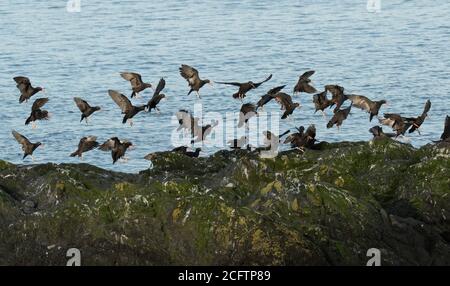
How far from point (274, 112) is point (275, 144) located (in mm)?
23052

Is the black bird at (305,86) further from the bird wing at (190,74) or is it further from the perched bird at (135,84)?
the perched bird at (135,84)

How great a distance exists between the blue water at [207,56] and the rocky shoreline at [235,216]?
17.0m

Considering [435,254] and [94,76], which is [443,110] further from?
[435,254]

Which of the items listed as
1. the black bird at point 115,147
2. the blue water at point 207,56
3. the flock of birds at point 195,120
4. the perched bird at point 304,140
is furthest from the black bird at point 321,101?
the blue water at point 207,56

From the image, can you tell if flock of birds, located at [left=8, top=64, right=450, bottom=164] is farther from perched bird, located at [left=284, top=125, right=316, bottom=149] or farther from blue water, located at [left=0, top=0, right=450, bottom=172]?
blue water, located at [left=0, top=0, right=450, bottom=172]

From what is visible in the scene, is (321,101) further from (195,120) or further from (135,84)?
(135,84)

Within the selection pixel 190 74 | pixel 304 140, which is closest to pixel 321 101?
pixel 190 74

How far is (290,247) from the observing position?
1858 cm

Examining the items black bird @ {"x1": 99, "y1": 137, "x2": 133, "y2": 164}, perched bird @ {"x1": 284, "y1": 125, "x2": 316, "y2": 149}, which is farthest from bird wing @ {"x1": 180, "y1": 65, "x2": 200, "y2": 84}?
perched bird @ {"x1": 284, "y1": 125, "x2": 316, "y2": 149}

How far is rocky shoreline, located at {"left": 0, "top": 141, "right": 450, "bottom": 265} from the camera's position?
1867 cm

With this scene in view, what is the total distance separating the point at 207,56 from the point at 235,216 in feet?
125

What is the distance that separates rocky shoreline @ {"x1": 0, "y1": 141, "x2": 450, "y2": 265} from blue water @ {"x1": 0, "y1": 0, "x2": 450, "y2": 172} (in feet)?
55.6

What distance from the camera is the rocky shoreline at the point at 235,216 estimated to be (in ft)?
61.3

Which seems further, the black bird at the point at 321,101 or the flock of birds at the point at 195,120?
the black bird at the point at 321,101
